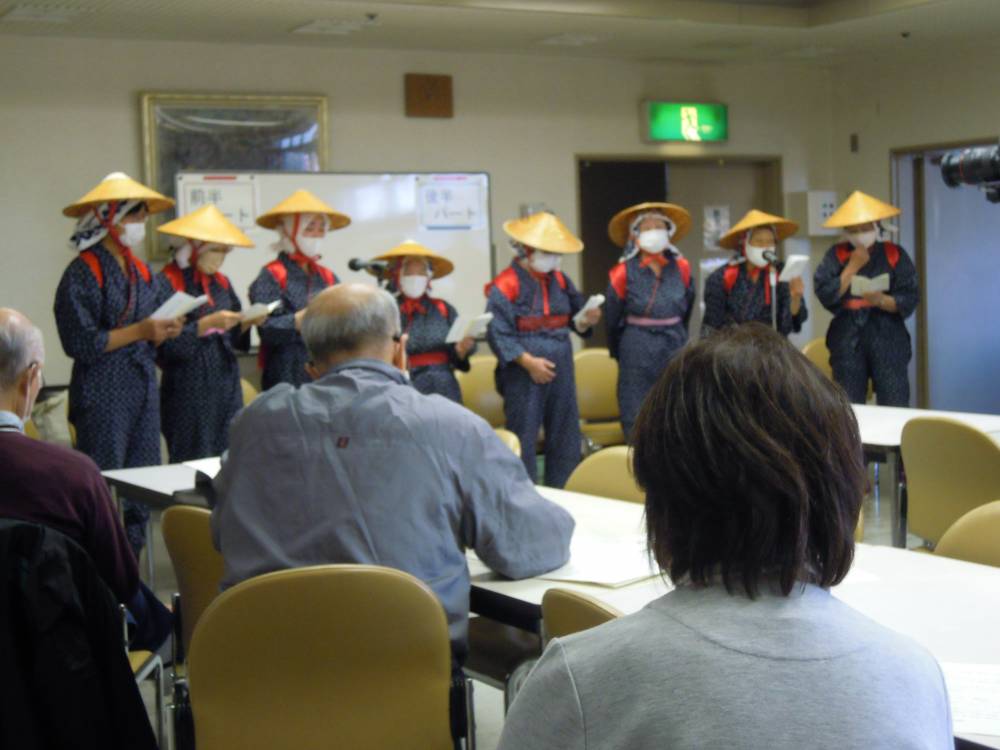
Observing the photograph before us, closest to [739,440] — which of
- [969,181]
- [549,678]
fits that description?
[549,678]

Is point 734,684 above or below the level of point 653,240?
below

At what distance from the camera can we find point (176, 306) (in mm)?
4812

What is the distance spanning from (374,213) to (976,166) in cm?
427

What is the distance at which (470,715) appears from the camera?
2236 millimetres

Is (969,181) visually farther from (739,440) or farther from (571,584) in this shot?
(739,440)

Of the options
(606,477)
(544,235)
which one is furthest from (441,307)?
(606,477)

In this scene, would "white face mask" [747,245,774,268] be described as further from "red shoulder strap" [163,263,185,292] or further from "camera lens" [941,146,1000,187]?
"red shoulder strap" [163,263,185,292]

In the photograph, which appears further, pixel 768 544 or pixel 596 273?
pixel 596 273

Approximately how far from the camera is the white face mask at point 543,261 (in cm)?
618

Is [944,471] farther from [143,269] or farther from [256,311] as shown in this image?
[143,269]

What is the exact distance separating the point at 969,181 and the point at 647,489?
3.05m

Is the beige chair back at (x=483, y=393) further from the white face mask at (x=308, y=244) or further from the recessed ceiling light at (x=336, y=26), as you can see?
the recessed ceiling light at (x=336, y=26)

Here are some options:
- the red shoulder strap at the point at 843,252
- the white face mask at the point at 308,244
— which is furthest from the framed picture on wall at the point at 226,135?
the red shoulder strap at the point at 843,252

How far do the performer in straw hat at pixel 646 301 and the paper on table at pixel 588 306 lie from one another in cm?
33
